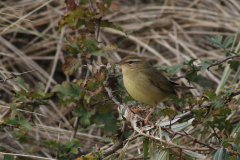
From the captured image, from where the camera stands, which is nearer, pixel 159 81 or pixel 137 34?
pixel 159 81

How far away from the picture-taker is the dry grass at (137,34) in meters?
5.09

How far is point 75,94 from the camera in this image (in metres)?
2.53

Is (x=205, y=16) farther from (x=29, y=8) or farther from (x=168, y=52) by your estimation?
(x=29, y=8)

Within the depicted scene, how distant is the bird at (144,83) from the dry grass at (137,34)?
159 cm

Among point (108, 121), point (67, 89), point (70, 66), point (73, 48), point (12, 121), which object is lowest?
point (108, 121)

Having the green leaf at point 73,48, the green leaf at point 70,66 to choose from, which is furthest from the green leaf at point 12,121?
the green leaf at point 73,48

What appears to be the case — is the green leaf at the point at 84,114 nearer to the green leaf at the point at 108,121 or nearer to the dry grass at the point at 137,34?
the green leaf at the point at 108,121

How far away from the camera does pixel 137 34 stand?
18.9 ft

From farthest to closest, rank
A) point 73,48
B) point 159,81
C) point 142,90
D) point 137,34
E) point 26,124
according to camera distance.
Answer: point 137,34, point 159,81, point 142,90, point 73,48, point 26,124

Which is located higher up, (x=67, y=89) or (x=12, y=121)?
(x=67, y=89)

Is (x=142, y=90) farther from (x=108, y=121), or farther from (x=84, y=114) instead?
(x=84, y=114)

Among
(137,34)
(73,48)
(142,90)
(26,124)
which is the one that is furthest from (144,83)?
(137,34)

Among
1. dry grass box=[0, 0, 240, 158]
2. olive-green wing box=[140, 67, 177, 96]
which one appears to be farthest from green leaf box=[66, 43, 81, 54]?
dry grass box=[0, 0, 240, 158]

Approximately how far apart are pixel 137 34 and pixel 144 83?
2.73 m
